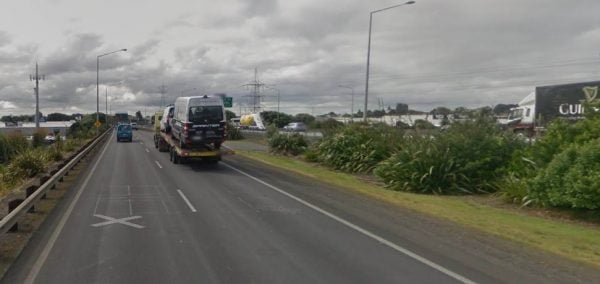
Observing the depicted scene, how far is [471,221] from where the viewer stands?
12.0m

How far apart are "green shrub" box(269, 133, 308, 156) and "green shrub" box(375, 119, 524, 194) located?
46.8ft

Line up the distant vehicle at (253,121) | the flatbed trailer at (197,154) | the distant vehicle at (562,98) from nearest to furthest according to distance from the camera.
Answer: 1. the flatbed trailer at (197,154)
2. the distant vehicle at (562,98)
3. the distant vehicle at (253,121)

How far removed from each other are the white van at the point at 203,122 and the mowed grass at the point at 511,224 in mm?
9398

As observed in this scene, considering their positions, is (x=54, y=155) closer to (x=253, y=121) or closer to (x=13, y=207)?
(x=13, y=207)

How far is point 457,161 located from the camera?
18375 millimetres

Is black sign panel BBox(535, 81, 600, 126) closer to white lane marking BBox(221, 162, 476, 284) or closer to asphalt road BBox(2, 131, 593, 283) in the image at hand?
asphalt road BBox(2, 131, 593, 283)

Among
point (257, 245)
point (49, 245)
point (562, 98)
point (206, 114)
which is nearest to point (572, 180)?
point (257, 245)

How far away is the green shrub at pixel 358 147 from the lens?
2409cm

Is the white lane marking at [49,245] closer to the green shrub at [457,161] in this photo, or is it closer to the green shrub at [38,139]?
the green shrub at [457,161]

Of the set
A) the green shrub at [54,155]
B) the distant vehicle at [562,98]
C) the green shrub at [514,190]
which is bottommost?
the green shrub at [54,155]

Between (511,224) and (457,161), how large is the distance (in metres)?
6.86

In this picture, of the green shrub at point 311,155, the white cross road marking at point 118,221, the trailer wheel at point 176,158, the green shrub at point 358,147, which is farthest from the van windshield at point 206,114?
the white cross road marking at point 118,221

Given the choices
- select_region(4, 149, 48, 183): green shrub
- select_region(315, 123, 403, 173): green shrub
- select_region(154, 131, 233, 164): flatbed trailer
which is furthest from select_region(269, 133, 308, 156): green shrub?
select_region(4, 149, 48, 183): green shrub

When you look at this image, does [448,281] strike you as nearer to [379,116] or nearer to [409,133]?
[409,133]
